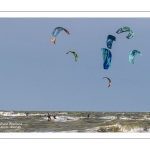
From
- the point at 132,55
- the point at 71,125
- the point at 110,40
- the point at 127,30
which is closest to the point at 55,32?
the point at 110,40

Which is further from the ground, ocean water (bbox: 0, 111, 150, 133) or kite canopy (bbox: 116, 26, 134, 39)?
kite canopy (bbox: 116, 26, 134, 39)

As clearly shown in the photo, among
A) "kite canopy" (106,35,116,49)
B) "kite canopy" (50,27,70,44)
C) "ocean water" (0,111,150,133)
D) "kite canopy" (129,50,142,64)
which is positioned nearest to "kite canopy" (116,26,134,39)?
"kite canopy" (106,35,116,49)

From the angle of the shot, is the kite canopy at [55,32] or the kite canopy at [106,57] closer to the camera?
the kite canopy at [55,32]

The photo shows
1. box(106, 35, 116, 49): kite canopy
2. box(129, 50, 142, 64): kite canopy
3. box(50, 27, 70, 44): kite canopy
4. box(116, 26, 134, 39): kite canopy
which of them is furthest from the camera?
box(129, 50, 142, 64): kite canopy

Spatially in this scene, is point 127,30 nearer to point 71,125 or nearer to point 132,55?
point 132,55

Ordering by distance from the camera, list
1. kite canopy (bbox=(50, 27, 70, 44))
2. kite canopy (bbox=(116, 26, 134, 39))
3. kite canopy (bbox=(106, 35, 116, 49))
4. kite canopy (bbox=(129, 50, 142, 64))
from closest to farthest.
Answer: kite canopy (bbox=(50, 27, 70, 44)) → kite canopy (bbox=(116, 26, 134, 39)) → kite canopy (bbox=(106, 35, 116, 49)) → kite canopy (bbox=(129, 50, 142, 64))

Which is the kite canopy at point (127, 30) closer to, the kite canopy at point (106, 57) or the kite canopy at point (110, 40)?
the kite canopy at point (110, 40)

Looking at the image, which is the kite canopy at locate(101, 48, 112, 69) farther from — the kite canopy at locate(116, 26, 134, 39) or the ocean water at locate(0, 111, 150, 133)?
the ocean water at locate(0, 111, 150, 133)

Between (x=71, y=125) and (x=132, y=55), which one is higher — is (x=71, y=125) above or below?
below

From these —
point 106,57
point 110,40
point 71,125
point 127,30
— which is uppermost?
point 127,30

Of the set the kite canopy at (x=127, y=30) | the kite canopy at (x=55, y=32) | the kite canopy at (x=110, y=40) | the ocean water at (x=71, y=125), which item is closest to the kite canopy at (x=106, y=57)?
the kite canopy at (x=110, y=40)
